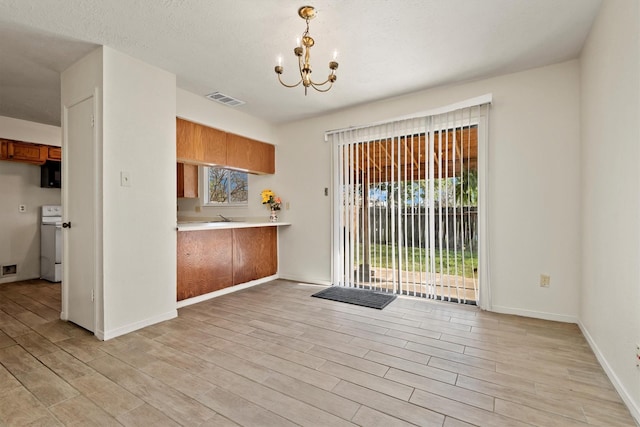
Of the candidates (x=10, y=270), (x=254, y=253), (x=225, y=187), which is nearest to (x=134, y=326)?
(x=254, y=253)

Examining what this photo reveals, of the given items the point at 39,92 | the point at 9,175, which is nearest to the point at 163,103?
the point at 39,92

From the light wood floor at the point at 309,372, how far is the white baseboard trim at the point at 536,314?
0.39ft

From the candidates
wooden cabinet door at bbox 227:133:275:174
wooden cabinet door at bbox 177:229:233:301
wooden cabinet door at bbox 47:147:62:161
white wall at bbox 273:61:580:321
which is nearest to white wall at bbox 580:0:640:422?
white wall at bbox 273:61:580:321

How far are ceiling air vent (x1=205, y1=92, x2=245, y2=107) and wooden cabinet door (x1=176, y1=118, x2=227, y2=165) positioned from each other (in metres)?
0.36

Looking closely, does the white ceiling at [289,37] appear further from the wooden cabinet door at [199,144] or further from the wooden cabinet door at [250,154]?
the wooden cabinet door at [250,154]

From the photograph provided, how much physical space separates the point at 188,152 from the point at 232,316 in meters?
1.96

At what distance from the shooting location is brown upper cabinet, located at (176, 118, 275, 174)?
3492mm

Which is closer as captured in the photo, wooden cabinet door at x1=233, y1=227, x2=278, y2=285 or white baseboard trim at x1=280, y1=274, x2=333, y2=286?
wooden cabinet door at x1=233, y1=227, x2=278, y2=285

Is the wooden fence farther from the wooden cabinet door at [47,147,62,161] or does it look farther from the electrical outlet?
the wooden cabinet door at [47,147,62,161]

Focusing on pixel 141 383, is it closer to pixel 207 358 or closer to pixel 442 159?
pixel 207 358

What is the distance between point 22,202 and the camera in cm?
459

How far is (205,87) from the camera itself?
3.33 meters

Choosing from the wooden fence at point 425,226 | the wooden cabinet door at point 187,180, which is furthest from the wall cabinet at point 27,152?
the wooden fence at point 425,226

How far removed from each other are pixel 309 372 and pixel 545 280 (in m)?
2.45
